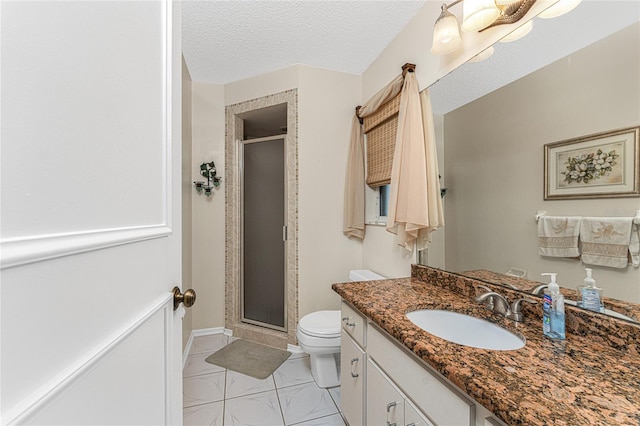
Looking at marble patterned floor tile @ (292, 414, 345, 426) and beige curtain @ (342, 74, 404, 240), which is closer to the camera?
marble patterned floor tile @ (292, 414, 345, 426)

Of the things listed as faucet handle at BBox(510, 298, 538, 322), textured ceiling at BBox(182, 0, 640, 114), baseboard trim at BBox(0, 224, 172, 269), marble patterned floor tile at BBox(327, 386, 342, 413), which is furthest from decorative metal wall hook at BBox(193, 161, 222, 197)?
faucet handle at BBox(510, 298, 538, 322)

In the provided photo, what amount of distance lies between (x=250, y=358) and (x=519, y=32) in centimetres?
270

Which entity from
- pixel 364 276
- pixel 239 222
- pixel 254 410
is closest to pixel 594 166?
pixel 364 276

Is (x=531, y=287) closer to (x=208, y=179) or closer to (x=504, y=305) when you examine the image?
(x=504, y=305)

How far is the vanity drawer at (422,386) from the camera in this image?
721 mm

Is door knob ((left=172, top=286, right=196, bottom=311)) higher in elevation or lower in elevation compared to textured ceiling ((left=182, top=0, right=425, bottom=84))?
lower

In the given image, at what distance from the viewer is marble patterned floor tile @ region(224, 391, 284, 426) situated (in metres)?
1.60

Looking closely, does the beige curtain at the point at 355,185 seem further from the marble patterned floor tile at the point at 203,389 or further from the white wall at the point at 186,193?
the marble patterned floor tile at the point at 203,389

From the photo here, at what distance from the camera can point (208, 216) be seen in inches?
107

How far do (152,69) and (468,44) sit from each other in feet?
4.74

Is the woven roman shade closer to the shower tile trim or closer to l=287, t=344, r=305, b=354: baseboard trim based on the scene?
the shower tile trim

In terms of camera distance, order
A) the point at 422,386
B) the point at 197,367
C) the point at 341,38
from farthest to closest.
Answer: the point at 197,367 < the point at 341,38 < the point at 422,386

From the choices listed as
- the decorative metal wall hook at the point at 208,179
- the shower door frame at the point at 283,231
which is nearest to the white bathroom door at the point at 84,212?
the shower door frame at the point at 283,231

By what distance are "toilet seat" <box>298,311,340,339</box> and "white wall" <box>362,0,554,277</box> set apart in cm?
53
